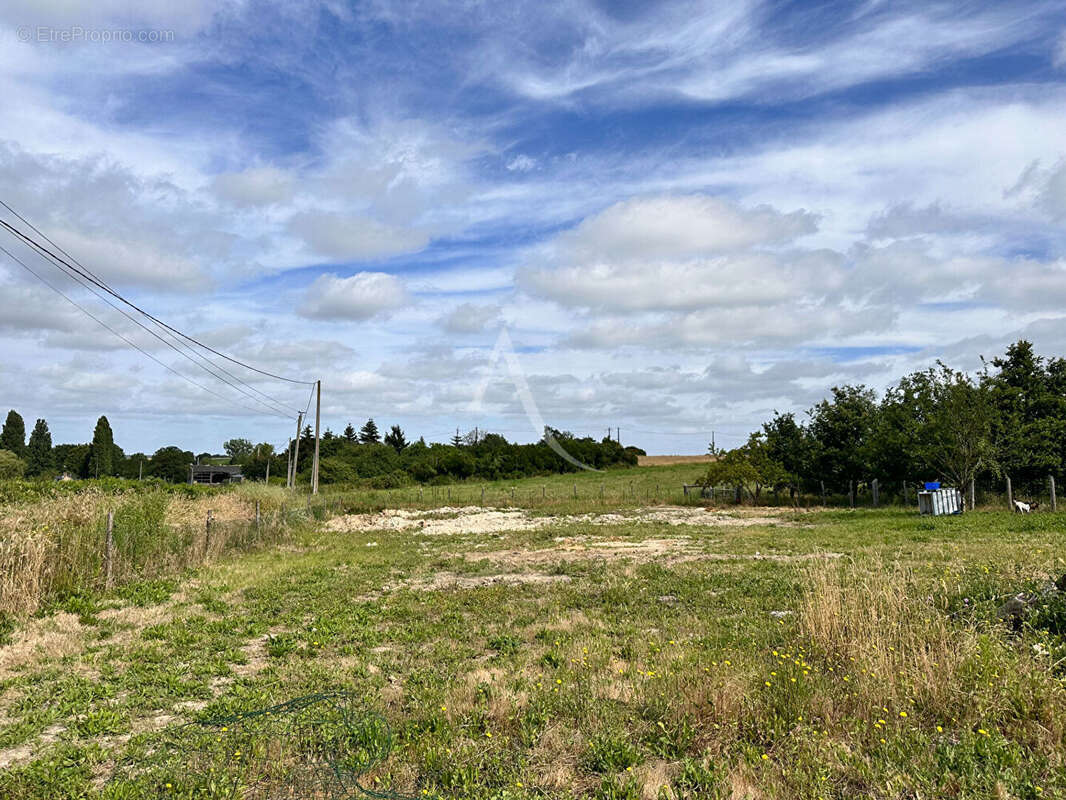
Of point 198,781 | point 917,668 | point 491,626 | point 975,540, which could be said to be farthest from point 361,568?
point 975,540

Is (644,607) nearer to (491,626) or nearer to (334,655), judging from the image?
(491,626)

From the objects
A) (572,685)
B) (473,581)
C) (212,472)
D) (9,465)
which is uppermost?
(9,465)

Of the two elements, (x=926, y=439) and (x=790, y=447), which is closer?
(x=926, y=439)

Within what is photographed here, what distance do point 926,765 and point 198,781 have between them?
14.2 feet

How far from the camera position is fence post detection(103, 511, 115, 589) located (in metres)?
11.1

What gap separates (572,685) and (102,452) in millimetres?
89158

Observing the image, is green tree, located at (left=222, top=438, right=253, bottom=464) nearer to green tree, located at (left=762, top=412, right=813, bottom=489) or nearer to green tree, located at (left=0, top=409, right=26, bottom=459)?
green tree, located at (left=0, top=409, right=26, bottom=459)

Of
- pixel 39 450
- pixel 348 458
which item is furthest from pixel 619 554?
pixel 39 450

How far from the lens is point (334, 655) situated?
294 inches

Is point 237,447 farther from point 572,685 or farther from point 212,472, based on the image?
point 572,685

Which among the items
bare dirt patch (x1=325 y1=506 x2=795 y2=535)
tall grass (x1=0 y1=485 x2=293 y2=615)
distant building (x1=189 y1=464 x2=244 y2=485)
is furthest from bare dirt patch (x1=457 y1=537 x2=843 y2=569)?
distant building (x1=189 y1=464 x2=244 y2=485)

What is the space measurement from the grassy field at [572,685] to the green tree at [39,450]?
3354 inches

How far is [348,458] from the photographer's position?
229ft

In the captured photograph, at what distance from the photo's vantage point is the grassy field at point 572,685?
166 inches
